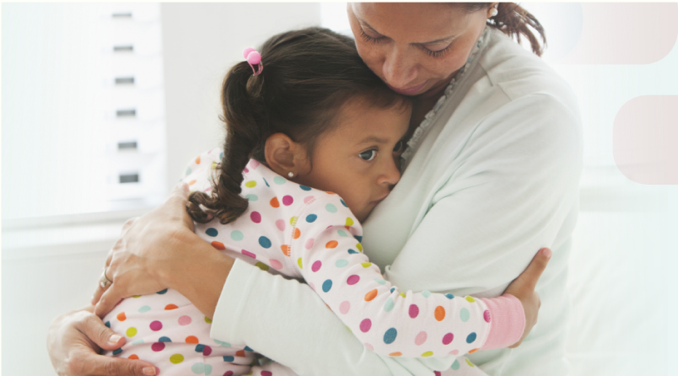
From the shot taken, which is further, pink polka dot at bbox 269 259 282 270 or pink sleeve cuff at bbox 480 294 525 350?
pink polka dot at bbox 269 259 282 270

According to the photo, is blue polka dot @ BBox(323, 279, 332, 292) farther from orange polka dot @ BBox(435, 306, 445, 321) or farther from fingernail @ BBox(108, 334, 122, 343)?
fingernail @ BBox(108, 334, 122, 343)

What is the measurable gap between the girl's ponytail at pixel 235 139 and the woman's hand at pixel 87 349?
0.30 metres

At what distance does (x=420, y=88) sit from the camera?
101cm

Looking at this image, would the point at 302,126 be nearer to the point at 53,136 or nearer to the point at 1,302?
the point at 53,136

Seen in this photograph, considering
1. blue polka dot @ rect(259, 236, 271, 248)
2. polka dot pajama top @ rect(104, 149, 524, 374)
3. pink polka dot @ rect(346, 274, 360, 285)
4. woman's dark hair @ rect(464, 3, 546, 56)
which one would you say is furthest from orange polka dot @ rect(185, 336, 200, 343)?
woman's dark hair @ rect(464, 3, 546, 56)

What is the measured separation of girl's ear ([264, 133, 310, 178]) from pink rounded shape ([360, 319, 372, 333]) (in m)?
0.41

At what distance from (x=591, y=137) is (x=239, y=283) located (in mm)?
1358

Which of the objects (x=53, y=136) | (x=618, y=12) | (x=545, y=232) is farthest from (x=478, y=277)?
(x=53, y=136)

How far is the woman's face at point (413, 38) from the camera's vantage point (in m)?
0.80

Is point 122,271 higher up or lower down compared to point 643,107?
lower down

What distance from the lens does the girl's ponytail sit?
1049mm

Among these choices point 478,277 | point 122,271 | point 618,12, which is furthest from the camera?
point 618,12

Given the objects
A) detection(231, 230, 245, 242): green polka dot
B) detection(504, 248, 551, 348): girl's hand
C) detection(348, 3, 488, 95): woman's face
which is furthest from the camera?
detection(231, 230, 245, 242): green polka dot

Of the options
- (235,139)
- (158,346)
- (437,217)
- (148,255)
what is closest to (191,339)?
(158,346)
